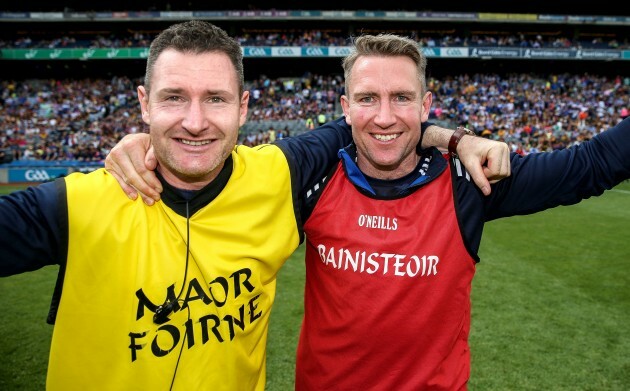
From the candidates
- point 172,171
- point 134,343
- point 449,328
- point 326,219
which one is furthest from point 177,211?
point 449,328

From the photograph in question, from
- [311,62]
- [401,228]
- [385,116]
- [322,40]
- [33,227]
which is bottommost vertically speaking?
[401,228]

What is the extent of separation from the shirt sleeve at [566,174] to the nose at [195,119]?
1353mm

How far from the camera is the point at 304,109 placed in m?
29.6

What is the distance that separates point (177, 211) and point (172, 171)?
18 cm

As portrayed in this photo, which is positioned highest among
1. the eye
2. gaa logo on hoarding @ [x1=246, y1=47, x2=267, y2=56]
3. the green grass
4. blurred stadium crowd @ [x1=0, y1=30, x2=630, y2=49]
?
blurred stadium crowd @ [x1=0, y1=30, x2=630, y2=49]

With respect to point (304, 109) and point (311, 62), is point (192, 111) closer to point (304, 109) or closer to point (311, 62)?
point (304, 109)

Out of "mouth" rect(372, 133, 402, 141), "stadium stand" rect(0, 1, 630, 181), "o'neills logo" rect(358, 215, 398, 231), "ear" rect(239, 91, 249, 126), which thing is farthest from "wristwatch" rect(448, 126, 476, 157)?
"stadium stand" rect(0, 1, 630, 181)

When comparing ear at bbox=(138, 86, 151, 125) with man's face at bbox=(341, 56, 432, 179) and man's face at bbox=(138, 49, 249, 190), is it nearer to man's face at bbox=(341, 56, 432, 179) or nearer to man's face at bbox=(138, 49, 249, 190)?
man's face at bbox=(138, 49, 249, 190)

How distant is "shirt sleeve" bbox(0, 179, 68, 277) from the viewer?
1525 mm

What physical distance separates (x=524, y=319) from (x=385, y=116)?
413 cm

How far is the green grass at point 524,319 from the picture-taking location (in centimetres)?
411

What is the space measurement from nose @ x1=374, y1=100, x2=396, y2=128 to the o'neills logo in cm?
44

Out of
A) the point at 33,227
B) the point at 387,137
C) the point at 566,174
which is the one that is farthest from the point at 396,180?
the point at 33,227

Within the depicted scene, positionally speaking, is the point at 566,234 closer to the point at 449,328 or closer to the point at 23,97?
the point at 449,328
